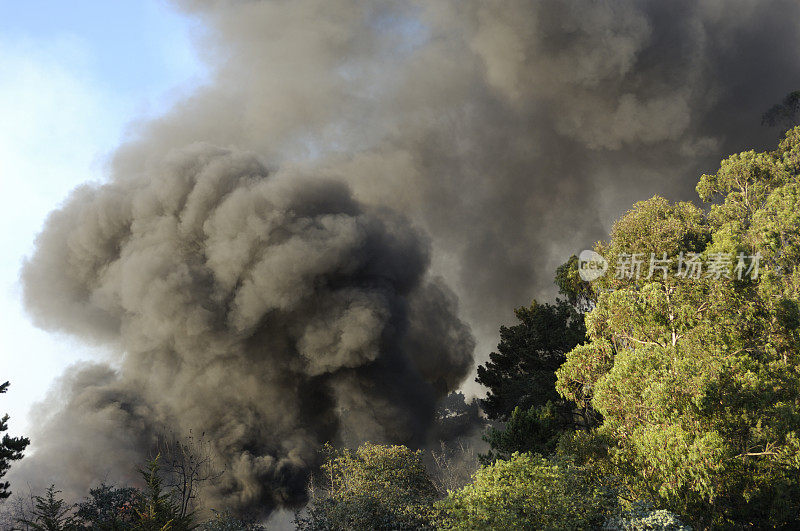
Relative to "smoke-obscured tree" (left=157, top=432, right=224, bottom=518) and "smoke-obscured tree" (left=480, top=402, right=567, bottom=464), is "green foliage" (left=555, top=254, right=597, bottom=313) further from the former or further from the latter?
"smoke-obscured tree" (left=157, top=432, right=224, bottom=518)

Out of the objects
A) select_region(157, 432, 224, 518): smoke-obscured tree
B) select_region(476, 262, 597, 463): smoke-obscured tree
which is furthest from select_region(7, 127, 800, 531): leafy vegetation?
select_region(157, 432, 224, 518): smoke-obscured tree

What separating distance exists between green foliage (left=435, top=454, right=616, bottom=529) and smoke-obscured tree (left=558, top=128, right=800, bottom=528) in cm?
138

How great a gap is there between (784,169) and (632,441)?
1660cm

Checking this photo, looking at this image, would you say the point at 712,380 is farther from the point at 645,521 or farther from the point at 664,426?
the point at 645,521

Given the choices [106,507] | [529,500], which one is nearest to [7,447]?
[106,507]

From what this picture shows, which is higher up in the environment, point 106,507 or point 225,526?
point 106,507

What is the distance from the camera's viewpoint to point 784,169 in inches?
831

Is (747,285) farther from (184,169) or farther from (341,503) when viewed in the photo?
(184,169)

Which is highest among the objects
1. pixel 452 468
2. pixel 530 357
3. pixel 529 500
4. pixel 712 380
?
pixel 530 357

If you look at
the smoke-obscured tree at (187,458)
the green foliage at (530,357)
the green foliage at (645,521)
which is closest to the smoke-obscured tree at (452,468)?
the green foliage at (530,357)

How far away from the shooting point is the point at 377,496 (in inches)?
653

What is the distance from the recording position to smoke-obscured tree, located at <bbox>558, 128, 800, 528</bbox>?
401 inches

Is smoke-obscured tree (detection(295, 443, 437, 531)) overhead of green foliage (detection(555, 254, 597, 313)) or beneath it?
beneath

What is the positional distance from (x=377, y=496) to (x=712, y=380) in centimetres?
1102
